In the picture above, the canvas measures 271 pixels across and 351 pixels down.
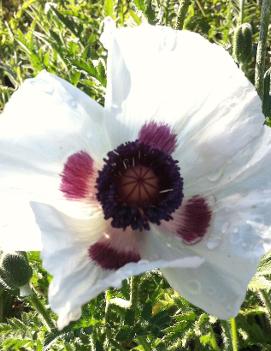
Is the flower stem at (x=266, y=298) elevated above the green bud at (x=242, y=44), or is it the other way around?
the green bud at (x=242, y=44)

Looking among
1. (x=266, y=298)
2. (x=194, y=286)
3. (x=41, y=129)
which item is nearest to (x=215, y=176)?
(x=194, y=286)

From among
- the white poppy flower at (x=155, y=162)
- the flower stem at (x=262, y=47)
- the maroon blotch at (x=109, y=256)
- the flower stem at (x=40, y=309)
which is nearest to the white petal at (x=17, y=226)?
the white poppy flower at (x=155, y=162)

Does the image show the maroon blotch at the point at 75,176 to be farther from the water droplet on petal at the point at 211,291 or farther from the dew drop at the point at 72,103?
the water droplet on petal at the point at 211,291

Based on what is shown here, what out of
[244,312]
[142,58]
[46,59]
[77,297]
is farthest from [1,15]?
[77,297]

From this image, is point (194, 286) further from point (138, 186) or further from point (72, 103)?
point (72, 103)

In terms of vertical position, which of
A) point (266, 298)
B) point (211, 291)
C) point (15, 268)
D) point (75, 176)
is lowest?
point (266, 298)

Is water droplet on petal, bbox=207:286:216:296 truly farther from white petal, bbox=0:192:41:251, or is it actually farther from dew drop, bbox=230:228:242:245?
white petal, bbox=0:192:41:251

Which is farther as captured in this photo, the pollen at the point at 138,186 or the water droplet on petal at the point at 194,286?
the pollen at the point at 138,186
